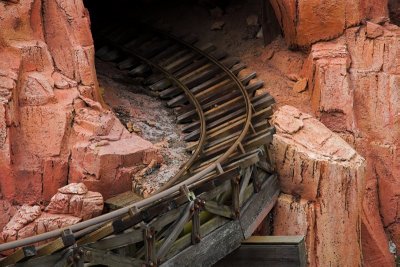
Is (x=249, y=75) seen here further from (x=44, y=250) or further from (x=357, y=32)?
(x=44, y=250)

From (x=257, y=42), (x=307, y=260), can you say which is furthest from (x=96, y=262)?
(x=257, y=42)

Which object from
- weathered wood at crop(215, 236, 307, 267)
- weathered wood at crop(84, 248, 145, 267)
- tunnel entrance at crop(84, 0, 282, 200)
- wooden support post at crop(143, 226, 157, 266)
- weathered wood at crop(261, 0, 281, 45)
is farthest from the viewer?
weathered wood at crop(261, 0, 281, 45)

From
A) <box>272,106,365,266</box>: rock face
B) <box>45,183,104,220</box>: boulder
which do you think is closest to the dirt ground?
<box>45,183,104,220</box>: boulder

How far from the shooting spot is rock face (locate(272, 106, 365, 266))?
12.1 meters

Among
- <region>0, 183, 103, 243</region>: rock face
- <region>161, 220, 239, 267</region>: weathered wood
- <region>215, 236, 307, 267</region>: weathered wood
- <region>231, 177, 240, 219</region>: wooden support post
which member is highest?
<region>0, 183, 103, 243</region>: rock face

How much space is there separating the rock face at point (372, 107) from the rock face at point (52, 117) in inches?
147

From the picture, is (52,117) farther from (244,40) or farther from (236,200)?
(244,40)

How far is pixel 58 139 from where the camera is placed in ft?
37.1

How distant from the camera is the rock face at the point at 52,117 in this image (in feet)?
36.0

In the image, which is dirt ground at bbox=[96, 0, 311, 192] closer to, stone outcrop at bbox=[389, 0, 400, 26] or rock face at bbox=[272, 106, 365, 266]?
rock face at bbox=[272, 106, 365, 266]

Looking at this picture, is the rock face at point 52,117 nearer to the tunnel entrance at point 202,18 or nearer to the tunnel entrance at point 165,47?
the tunnel entrance at point 165,47

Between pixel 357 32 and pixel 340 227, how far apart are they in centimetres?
418

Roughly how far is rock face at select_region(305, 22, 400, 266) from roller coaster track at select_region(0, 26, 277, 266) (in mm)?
1091

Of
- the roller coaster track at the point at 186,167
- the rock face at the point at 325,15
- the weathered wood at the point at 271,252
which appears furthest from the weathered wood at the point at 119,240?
the rock face at the point at 325,15
